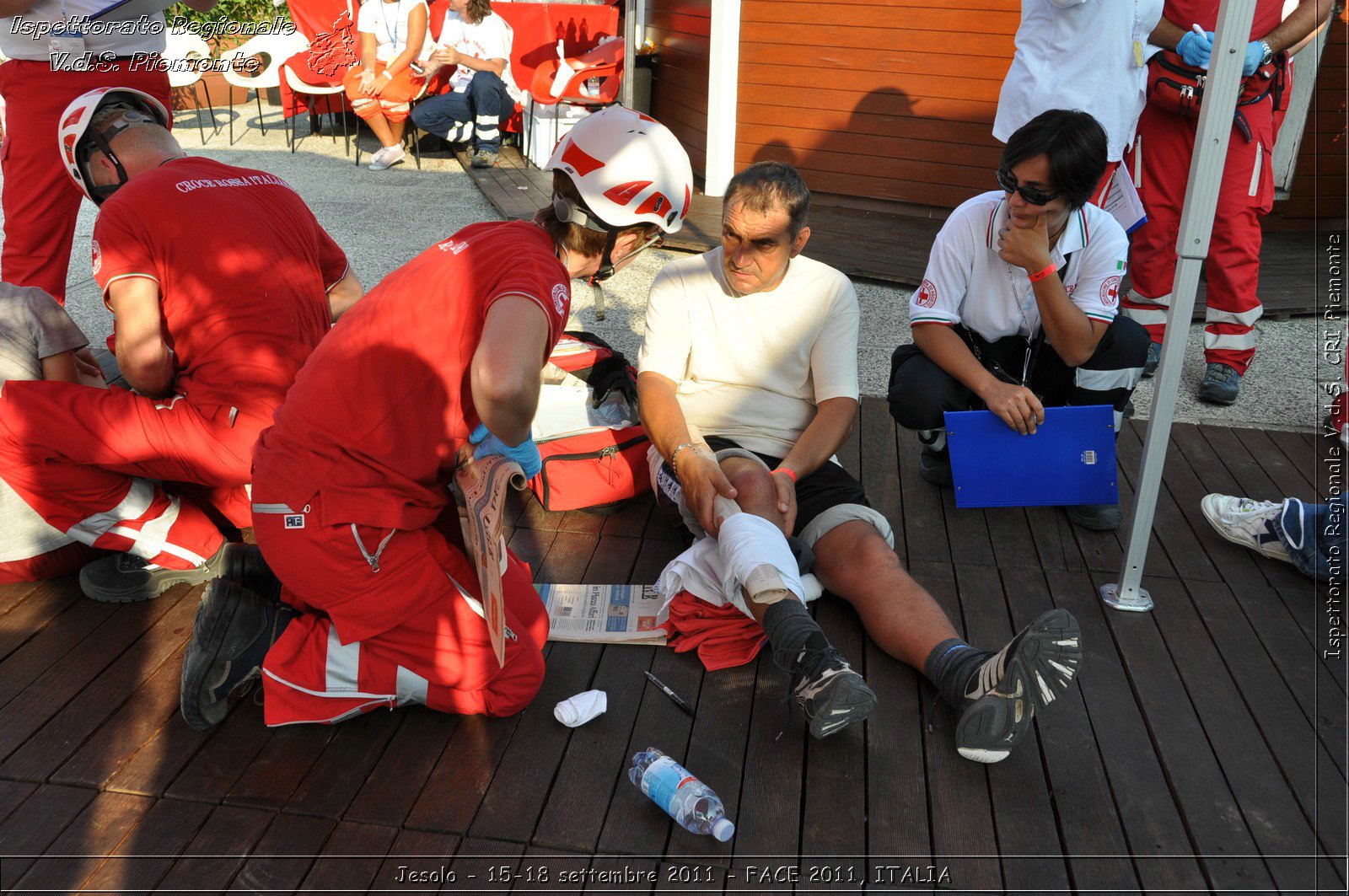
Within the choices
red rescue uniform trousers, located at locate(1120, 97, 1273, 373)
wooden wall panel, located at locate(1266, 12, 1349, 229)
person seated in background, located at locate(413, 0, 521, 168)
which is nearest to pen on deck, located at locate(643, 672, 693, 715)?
red rescue uniform trousers, located at locate(1120, 97, 1273, 373)

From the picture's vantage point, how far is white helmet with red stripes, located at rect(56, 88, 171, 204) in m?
2.73

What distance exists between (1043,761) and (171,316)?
244 cm

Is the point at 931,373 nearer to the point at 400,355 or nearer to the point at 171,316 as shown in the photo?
the point at 400,355

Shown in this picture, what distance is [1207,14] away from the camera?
4.00m

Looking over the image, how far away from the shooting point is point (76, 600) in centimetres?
272

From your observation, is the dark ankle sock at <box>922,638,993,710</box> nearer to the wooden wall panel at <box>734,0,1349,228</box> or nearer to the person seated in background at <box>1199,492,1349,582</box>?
the person seated in background at <box>1199,492,1349,582</box>

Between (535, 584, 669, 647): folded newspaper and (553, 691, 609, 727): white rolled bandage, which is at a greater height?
(553, 691, 609, 727): white rolled bandage

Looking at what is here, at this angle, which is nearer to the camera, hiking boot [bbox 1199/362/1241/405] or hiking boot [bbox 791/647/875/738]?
hiking boot [bbox 791/647/875/738]

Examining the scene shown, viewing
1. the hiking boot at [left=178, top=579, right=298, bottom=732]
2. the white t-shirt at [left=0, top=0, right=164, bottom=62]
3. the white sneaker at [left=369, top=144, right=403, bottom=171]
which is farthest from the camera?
the white sneaker at [left=369, top=144, right=403, bottom=171]

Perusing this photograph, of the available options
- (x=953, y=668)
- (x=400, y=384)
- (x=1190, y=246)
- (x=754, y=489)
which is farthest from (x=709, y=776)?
(x=1190, y=246)

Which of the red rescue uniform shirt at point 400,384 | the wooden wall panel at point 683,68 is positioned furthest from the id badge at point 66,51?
the wooden wall panel at point 683,68

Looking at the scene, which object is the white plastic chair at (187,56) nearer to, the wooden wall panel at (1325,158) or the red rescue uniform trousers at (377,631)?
the red rescue uniform trousers at (377,631)

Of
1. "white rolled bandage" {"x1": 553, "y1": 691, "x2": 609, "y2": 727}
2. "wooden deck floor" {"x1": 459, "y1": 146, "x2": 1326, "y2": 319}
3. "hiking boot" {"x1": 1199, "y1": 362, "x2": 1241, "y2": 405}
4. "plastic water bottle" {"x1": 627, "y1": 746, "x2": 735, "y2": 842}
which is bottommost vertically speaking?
"wooden deck floor" {"x1": 459, "y1": 146, "x2": 1326, "y2": 319}

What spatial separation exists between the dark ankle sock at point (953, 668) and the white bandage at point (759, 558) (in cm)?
36
